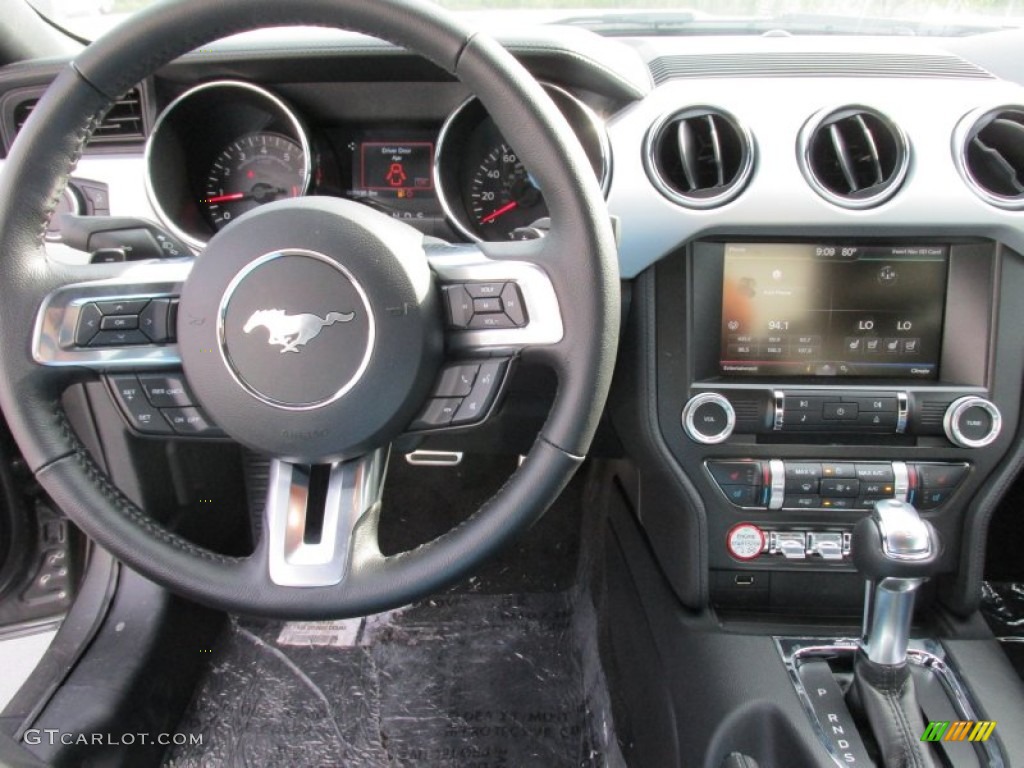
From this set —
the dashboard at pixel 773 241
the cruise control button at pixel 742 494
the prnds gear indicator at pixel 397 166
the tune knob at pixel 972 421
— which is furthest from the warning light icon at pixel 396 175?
the tune knob at pixel 972 421

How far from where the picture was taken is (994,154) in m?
1.27

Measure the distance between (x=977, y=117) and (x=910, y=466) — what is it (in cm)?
53

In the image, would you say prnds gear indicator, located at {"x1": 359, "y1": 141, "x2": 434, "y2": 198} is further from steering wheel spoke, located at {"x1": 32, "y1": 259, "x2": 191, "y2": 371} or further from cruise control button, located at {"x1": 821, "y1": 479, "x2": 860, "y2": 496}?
cruise control button, located at {"x1": 821, "y1": 479, "x2": 860, "y2": 496}

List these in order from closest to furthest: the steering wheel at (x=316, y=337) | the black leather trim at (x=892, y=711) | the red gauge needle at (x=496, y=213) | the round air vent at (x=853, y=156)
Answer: the steering wheel at (x=316, y=337)
the black leather trim at (x=892, y=711)
the round air vent at (x=853, y=156)
the red gauge needle at (x=496, y=213)

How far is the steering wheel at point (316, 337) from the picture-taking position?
35.6 inches

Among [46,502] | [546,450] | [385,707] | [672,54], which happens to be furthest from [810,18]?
[46,502]

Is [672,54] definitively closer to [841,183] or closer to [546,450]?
[841,183]

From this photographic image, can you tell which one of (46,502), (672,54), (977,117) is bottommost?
(46,502)

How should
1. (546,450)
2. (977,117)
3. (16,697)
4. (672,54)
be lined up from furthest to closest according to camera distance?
1. (16,697)
2. (672,54)
3. (977,117)
4. (546,450)

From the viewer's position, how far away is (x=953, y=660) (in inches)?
50.1

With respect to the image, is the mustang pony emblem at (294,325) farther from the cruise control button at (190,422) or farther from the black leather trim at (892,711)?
the black leather trim at (892,711)

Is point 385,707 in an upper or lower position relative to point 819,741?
lower

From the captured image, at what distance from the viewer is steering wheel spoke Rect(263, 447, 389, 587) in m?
0.94

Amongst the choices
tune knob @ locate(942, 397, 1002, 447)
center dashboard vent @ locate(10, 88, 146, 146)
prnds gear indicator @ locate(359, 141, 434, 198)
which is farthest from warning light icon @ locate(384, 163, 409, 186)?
tune knob @ locate(942, 397, 1002, 447)
